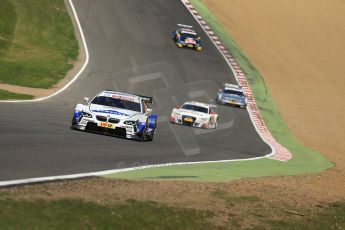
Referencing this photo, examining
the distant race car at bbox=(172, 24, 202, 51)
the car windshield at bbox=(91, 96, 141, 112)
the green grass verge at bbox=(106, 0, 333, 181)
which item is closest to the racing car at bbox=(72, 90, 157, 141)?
the car windshield at bbox=(91, 96, 141, 112)

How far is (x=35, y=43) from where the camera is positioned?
40750mm

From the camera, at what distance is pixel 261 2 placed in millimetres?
58094

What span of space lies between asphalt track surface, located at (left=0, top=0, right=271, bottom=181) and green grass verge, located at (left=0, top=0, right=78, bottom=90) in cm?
137

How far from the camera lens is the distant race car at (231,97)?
37000 millimetres

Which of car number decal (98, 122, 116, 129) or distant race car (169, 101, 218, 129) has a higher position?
car number decal (98, 122, 116, 129)

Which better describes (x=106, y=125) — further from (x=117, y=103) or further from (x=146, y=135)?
(x=146, y=135)

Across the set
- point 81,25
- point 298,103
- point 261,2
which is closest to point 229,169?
point 298,103

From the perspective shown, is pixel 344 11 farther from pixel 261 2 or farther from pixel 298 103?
pixel 298 103

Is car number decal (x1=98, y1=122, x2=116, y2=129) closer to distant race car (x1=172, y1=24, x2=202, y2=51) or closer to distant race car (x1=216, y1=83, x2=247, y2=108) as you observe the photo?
distant race car (x1=216, y1=83, x2=247, y2=108)

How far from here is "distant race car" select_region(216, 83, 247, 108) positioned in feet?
121

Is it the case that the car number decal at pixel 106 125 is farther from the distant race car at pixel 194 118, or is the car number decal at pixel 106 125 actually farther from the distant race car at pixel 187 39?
the distant race car at pixel 187 39

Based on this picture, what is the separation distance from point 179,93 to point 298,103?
747 cm

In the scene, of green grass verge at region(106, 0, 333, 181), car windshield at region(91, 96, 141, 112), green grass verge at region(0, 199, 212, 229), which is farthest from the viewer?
car windshield at region(91, 96, 141, 112)

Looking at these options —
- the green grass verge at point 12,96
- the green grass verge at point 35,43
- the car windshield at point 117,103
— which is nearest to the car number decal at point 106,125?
the car windshield at point 117,103
